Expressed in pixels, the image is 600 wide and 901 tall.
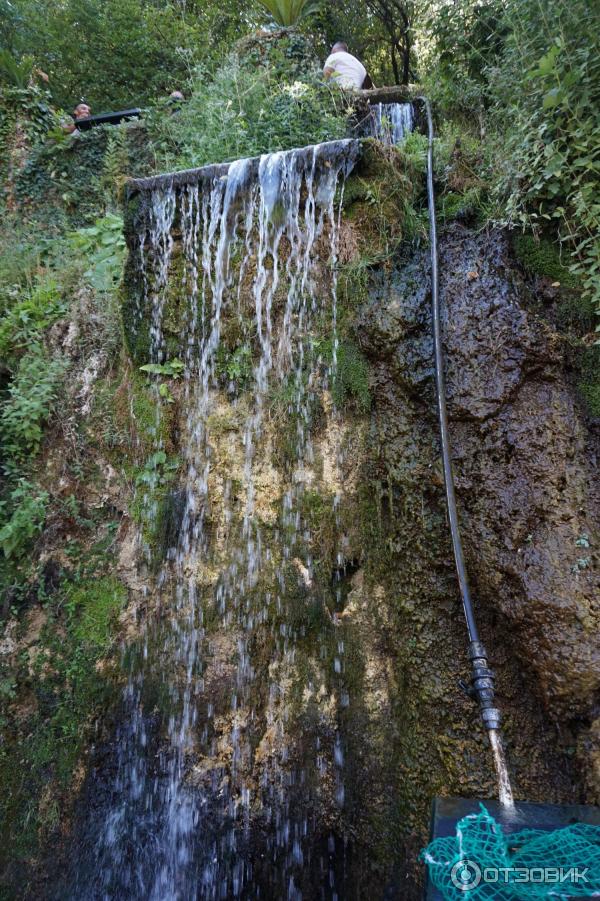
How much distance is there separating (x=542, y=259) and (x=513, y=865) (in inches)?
110

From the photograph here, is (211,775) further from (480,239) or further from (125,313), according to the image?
(480,239)

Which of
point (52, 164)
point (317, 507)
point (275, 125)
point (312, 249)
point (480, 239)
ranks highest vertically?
point (52, 164)

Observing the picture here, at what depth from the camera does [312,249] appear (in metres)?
3.61

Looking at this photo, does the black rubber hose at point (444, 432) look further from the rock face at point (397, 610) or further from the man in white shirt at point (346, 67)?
the man in white shirt at point (346, 67)

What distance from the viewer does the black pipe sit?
232 centimetres

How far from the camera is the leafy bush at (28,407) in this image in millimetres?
4266

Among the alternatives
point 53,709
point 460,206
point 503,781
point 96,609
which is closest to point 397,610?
point 503,781

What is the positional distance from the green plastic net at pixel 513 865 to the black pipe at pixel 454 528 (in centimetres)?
46

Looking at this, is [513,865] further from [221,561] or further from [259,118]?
[259,118]

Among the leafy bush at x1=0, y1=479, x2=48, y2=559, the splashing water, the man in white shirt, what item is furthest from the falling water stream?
A: the man in white shirt

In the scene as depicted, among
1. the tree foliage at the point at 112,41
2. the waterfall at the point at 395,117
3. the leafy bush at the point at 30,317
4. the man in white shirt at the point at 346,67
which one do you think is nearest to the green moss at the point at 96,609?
the leafy bush at the point at 30,317

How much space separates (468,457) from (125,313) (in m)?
2.62

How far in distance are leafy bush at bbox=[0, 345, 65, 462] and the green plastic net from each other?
12.4 ft

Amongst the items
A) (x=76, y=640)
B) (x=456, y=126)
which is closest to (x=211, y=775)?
(x=76, y=640)
